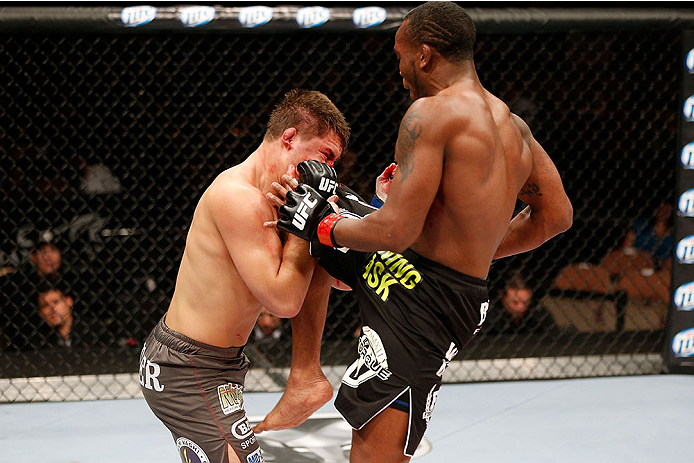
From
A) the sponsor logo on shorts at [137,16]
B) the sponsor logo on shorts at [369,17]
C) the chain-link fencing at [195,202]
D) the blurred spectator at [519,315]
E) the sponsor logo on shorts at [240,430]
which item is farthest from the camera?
the blurred spectator at [519,315]

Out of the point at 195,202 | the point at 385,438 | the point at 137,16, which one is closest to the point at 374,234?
the point at 385,438

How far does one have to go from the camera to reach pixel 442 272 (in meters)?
1.49

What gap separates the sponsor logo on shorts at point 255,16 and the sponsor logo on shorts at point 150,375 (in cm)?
182

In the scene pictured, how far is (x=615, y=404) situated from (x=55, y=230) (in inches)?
115

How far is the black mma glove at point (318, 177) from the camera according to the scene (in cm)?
151

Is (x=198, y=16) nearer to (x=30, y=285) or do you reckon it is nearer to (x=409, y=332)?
(x=30, y=285)

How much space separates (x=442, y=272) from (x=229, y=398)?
569mm

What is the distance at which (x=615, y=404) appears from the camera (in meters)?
3.01

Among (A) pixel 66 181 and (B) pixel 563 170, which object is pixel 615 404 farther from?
(A) pixel 66 181

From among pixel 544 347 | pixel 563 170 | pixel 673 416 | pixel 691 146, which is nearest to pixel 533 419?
pixel 673 416

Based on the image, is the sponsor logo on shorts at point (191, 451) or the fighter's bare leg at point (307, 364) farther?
the fighter's bare leg at point (307, 364)

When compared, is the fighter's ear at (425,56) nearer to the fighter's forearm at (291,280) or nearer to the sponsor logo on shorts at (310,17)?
the fighter's forearm at (291,280)

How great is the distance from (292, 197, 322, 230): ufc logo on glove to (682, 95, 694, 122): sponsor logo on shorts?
8.06 ft

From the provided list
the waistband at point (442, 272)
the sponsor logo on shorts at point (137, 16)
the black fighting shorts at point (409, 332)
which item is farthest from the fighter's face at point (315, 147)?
the sponsor logo on shorts at point (137, 16)
